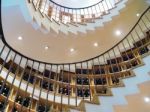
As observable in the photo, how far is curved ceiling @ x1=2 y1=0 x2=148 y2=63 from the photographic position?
228 inches

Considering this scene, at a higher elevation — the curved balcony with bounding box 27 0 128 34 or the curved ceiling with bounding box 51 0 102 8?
the curved ceiling with bounding box 51 0 102 8

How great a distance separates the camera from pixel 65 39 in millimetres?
6348

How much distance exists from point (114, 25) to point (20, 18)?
273cm

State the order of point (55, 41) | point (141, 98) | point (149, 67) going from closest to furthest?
point (149, 67), point (141, 98), point (55, 41)

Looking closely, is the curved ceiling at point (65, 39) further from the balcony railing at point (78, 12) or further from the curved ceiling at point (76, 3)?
the curved ceiling at point (76, 3)

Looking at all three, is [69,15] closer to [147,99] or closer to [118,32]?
[118,32]

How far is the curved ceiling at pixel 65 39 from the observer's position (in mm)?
5801

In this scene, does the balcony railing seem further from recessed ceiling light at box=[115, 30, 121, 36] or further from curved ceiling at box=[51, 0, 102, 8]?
recessed ceiling light at box=[115, 30, 121, 36]

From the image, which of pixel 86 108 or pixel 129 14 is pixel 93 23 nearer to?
pixel 129 14

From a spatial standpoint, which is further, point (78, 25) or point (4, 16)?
point (78, 25)

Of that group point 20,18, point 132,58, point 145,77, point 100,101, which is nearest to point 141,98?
point 145,77

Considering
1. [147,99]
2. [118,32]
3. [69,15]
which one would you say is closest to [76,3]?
[69,15]

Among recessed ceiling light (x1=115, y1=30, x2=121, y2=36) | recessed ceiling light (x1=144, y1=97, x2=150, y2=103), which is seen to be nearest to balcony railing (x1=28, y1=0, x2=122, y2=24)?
recessed ceiling light (x1=115, y1=30, x2=121, y2=36)

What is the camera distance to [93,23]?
660 cm
